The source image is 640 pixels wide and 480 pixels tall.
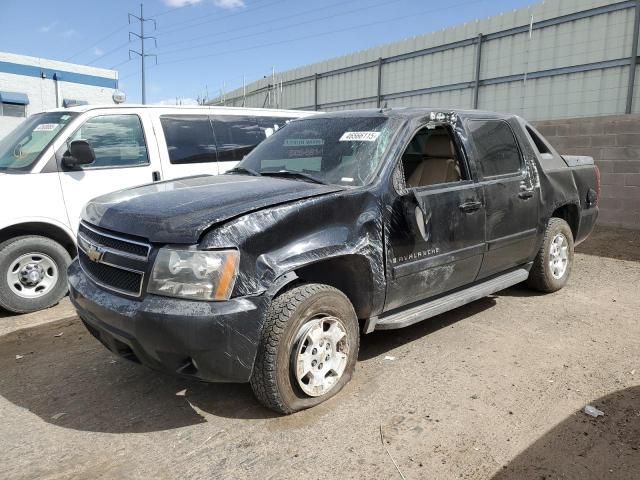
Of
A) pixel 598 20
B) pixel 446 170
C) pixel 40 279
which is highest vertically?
pixel 598 20

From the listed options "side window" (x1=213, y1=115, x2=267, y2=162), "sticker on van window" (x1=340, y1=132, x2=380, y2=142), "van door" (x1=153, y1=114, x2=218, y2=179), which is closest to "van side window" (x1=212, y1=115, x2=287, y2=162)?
"side window" (x1=213, y1=115, x2=267, y2=162)

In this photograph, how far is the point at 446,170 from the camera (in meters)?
4.21

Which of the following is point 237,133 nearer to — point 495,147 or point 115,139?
point 115,139

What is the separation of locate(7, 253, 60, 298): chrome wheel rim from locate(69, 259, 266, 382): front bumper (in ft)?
8.67

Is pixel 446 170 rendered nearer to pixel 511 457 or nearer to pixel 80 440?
pixel 511 457

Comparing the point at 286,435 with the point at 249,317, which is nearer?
the point at 249,317

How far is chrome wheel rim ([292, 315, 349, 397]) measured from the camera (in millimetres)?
2971

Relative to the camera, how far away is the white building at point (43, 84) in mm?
22344

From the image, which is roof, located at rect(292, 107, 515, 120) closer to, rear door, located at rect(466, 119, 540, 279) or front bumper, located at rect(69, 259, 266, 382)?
rear door, located at rect(466, 119, 540, 279)

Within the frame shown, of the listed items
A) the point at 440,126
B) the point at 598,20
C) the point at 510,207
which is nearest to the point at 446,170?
the point at 440,126

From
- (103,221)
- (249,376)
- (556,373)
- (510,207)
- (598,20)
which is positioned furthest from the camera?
(598,20)

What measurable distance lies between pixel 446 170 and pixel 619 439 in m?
2.28

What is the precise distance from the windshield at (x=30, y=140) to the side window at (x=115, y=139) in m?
0.22

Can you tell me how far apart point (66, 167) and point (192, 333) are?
3.41m
